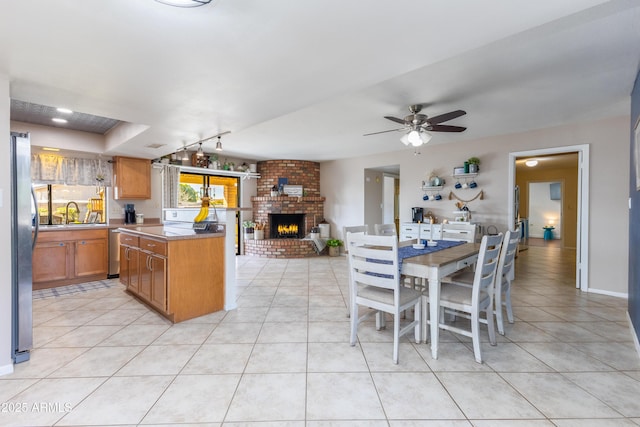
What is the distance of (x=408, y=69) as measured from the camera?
2.04 meters

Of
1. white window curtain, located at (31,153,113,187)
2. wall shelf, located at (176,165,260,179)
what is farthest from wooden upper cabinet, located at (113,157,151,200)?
wall shelf, located at (176,165,260,179)

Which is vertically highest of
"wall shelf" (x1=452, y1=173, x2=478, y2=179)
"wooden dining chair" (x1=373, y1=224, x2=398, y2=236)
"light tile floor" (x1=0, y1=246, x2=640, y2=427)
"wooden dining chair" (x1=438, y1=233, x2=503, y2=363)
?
"wall shelf" (x1=452, y1=173, x2=478, y2=179)

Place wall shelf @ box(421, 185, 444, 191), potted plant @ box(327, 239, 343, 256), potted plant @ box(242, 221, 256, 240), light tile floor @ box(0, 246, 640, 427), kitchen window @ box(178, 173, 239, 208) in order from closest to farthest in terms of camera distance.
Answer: light tile floor @ box(0, 246, 640, 427) → wall shelf @ box(421, 185, 444, 191) → kitchen window @ box(178, 173, 239, 208) → potted plant @ box(327, 239, 343, 256) → potted plant @ box(242, 221, 256, 240)

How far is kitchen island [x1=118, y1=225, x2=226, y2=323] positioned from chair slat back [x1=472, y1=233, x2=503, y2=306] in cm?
252

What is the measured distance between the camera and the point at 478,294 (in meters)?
2.16

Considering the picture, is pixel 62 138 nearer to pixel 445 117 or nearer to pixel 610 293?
pixel 445 117

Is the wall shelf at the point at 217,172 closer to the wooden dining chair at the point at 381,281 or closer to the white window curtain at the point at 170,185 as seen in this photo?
the white window curtain at the point at 170,185

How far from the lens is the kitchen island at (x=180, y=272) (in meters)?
2.85

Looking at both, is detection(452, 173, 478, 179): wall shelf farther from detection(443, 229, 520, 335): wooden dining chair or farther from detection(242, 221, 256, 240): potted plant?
detection(242, 221, 256, 240): potted plant

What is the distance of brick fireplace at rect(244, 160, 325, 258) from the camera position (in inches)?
261

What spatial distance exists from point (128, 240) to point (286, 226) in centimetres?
393

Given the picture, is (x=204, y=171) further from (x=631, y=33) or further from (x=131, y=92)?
(x=631, y=33)

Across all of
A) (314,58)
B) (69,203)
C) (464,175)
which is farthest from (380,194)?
(69,203)

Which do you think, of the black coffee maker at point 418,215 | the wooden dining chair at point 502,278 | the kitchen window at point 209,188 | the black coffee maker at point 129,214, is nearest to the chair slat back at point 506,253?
the wooden dining chair at point 502,278
